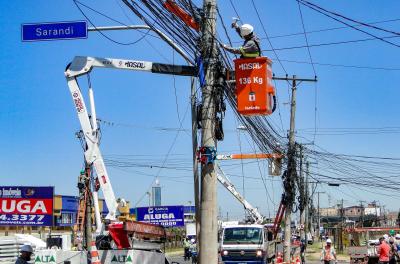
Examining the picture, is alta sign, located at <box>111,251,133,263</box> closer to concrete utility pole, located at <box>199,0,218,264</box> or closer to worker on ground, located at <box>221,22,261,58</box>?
concrete utility pole, located at <box>199,0,218,264</box>

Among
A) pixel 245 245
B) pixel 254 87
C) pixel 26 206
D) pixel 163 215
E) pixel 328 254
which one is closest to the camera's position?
pixel 254 87

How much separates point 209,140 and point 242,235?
634 inches

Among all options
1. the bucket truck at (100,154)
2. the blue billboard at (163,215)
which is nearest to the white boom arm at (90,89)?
the bucket truck at (100,154)

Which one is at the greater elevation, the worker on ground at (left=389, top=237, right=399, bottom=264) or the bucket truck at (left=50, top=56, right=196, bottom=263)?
the bucket truck at (left=50, top=56, right=196, bottom=263)

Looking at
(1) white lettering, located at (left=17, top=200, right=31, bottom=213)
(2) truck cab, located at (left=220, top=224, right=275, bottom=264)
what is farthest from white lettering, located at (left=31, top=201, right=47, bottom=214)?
(2) truck cab, located at (left=220, top=224, right=275, bottom=264)

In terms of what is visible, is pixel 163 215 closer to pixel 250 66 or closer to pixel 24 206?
pixel 24 206

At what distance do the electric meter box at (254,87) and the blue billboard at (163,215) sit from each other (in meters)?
30.8

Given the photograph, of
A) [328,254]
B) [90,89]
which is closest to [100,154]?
[90,89]

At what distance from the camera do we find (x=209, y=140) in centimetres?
1304

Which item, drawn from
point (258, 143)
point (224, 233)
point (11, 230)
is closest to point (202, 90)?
point (258, 143)

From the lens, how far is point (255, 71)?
12.3 metres

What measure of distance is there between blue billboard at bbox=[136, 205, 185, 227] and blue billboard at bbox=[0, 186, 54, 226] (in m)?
6.48

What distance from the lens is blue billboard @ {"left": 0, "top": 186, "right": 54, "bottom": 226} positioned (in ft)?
127

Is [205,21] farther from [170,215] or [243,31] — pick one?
[170,215]
